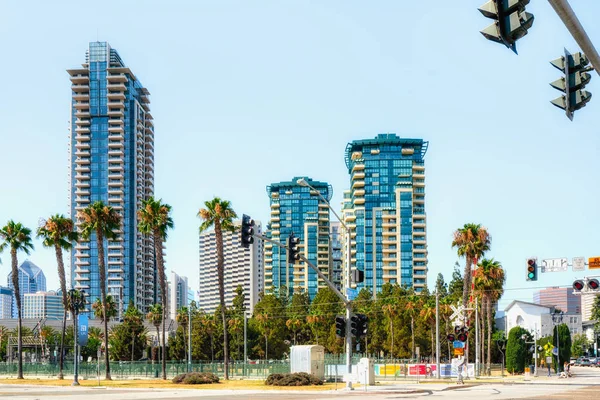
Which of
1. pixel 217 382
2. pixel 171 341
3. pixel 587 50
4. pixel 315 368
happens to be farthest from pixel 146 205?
pixel 587 50

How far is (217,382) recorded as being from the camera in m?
60.5

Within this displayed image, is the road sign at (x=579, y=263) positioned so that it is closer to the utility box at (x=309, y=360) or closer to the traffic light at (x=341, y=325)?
the traffic light at (x=341, y=325)

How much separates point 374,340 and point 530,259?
10392 cm

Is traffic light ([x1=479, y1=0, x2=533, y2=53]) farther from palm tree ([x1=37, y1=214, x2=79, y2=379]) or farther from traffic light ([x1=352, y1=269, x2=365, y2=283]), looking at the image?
palm tree ([x1=37, y1=214, x2=79, y2=379])

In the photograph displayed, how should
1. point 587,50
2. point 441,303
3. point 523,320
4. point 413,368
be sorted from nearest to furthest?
point 587,50, point 413,368, point 441,303, point 523,320

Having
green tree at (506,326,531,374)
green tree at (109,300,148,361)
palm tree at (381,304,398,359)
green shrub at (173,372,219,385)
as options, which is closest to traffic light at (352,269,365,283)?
green shrub at (173,372,219,385)

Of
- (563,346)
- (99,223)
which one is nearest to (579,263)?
(99,223)

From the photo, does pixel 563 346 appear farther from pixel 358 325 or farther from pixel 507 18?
pixel 507 18

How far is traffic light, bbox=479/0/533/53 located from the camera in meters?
8.69

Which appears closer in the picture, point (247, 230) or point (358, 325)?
point (247, 230)

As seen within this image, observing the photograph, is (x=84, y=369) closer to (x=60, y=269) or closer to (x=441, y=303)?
(x=60, y=269)

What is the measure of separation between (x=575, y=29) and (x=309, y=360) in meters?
49.3

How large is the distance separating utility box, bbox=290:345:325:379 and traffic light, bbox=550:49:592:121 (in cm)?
4777

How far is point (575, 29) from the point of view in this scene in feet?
31.7
